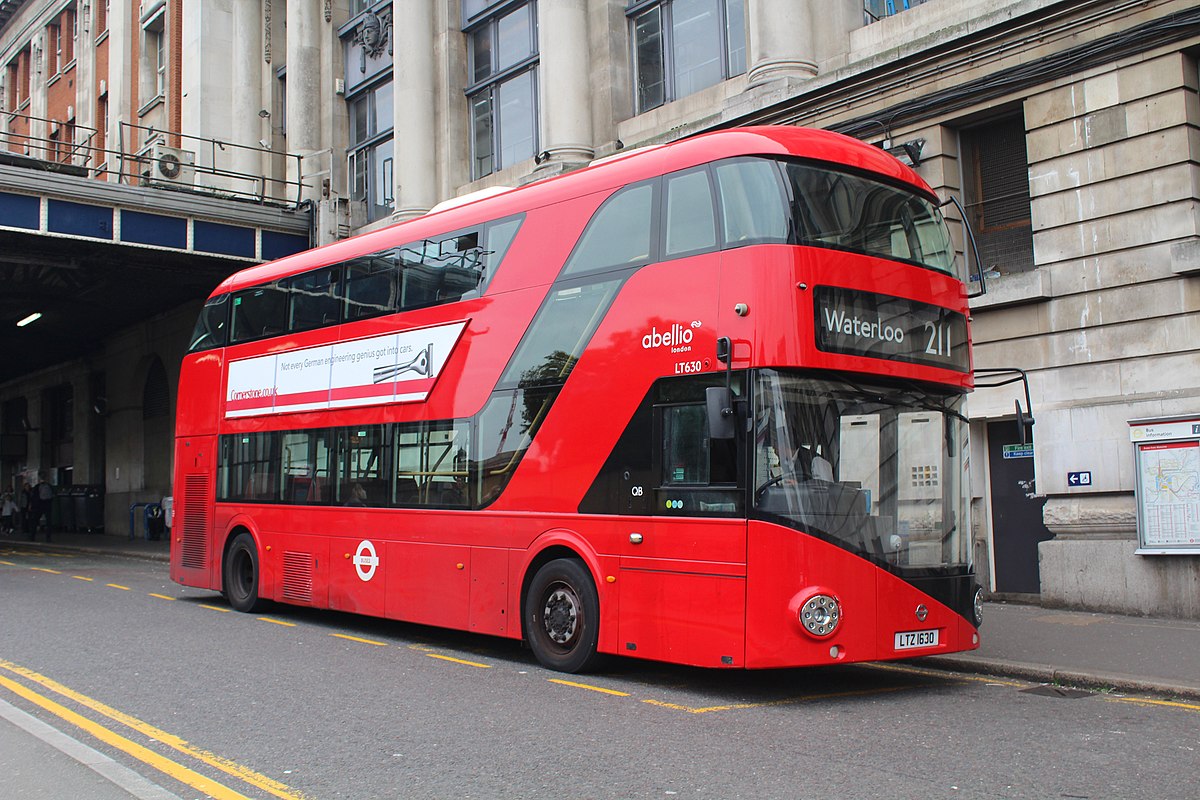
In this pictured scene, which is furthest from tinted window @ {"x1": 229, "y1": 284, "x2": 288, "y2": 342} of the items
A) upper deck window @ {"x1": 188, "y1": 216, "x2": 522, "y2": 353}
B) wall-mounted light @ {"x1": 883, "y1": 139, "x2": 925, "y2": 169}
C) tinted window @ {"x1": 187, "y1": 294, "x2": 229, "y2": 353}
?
wall-mounted light @ {"x1": 883, "y1": 139, "x2": 925, "y2": 169}

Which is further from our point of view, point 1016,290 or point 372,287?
point 1016,290

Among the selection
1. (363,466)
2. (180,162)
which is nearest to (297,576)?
(363,466)

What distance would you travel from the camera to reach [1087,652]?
10.2 metres

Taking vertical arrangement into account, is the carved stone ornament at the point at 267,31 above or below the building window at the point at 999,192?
above

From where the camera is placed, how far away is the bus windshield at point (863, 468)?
8156 millimetres

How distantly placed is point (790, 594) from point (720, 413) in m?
1.36

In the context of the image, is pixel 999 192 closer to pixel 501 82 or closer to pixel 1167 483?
pixel 1167 483

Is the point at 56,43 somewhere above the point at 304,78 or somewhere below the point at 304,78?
above

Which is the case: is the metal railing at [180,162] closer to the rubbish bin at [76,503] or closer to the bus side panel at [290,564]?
the bus side panel at [290,564]

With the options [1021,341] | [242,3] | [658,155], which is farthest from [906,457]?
[242,3]

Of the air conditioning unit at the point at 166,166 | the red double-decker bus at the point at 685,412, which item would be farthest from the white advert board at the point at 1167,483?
the air conditioning unit at the point at 166,166

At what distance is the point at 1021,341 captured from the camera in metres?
14.1

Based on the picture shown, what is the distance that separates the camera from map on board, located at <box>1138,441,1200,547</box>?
12.2 metres

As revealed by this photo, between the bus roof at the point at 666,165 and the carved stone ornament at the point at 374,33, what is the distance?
17.4 meters
